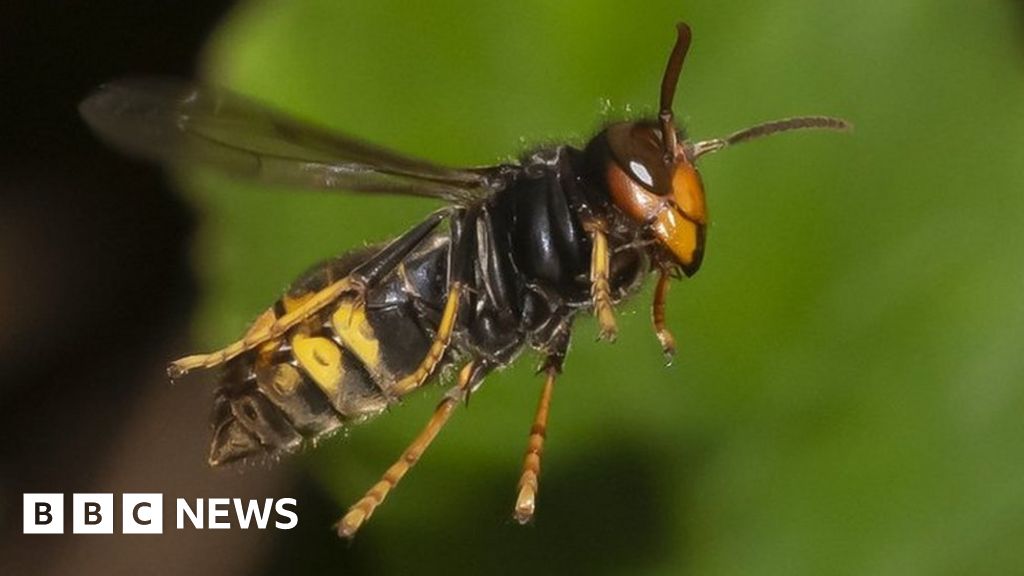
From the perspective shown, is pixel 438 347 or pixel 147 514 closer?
pixel 438 347

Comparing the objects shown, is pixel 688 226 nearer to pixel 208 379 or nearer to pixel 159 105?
pixel 159 105

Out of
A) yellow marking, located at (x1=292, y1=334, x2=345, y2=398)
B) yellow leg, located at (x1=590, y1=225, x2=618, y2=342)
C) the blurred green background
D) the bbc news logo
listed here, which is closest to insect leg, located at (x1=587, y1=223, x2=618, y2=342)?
yellow leg, located at (x1=590, y1=225, x2=618, y2=342)

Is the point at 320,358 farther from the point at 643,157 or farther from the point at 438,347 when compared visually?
the point at 643,157

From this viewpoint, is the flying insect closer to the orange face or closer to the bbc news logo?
the orange face

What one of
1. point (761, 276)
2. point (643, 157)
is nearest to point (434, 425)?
point (643, 157)

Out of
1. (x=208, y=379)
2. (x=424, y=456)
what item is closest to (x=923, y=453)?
(x=424, y=456)

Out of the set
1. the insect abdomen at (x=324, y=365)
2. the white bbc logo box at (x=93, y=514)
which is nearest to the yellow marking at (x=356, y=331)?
the insect abdomen at (x=324, y=365)

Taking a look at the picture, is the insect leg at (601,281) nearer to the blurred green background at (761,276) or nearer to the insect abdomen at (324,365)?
the insect abdomen at (324,365)
